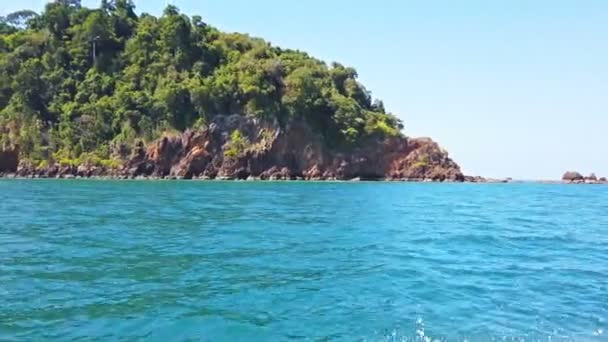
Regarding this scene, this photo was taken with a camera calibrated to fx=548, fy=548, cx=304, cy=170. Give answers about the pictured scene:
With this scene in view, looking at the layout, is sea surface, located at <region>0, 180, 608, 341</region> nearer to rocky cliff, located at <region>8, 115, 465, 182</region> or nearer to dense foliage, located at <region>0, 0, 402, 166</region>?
rocky cliff, located at <region>8, 115, 465, 182</region>

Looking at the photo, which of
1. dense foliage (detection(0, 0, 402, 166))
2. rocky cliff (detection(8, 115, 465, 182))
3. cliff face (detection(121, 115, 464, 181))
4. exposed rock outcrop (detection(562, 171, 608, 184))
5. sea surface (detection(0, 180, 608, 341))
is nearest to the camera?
sea surface (detection(0, 180, 608, 341))

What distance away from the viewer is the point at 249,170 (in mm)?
100500

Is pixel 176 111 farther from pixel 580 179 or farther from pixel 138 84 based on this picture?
pixel 580 179

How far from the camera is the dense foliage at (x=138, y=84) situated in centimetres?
10189

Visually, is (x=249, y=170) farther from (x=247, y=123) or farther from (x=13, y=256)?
(x=13, y=256)

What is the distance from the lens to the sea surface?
9125 mm

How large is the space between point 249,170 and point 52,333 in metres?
92.3

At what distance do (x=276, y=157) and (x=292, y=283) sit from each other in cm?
9185

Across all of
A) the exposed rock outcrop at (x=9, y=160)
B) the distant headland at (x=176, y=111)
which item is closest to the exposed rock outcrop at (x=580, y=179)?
the distant headland at (x=176, y=111)

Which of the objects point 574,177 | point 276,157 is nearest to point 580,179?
point 574,177

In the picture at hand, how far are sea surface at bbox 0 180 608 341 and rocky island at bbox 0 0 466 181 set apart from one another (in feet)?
255

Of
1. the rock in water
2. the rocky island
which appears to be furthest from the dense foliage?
the rock in water

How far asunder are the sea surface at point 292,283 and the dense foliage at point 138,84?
266 feet

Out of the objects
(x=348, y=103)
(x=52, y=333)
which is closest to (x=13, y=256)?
(x=52, y=333)
